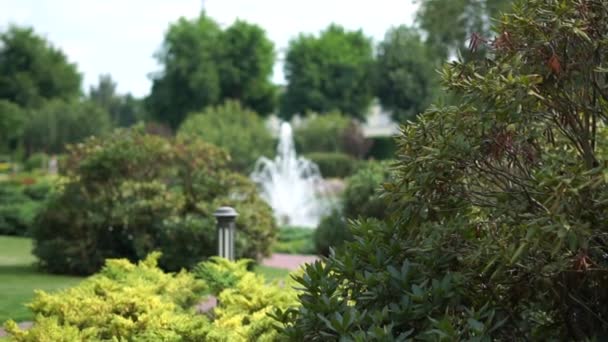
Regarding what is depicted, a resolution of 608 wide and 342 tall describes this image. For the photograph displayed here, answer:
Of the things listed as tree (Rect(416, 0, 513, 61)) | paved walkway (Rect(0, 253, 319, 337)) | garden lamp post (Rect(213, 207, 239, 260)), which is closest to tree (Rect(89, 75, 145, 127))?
tree (Rect(416, 0, 513, 61))

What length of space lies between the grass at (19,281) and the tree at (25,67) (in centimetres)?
4103

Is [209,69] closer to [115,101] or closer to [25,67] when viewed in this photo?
[25,67]

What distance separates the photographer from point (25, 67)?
59.0 meters

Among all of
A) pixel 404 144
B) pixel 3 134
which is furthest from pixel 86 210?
pixel 3 134

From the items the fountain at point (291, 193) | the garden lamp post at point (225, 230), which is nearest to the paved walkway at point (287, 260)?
the garden lamp post at point (225, 230)

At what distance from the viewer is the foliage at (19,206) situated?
74.5 feet

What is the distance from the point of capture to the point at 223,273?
820 centimetres

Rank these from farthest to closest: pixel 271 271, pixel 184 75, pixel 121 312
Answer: pixel 184 75, pixel 271 271, pixel 121 312

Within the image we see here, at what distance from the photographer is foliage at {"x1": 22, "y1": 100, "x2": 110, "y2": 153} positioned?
5281 centimetres

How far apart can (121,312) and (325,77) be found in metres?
64.8

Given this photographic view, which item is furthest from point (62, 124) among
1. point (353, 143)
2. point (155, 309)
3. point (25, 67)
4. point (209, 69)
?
point (155, 309)

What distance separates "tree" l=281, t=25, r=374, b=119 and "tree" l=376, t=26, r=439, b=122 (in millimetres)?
3533

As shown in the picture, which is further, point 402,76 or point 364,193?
point 402,76

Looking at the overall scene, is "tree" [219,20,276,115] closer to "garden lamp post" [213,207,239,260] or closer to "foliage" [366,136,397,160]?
"foliage" [366,136,397,160]
